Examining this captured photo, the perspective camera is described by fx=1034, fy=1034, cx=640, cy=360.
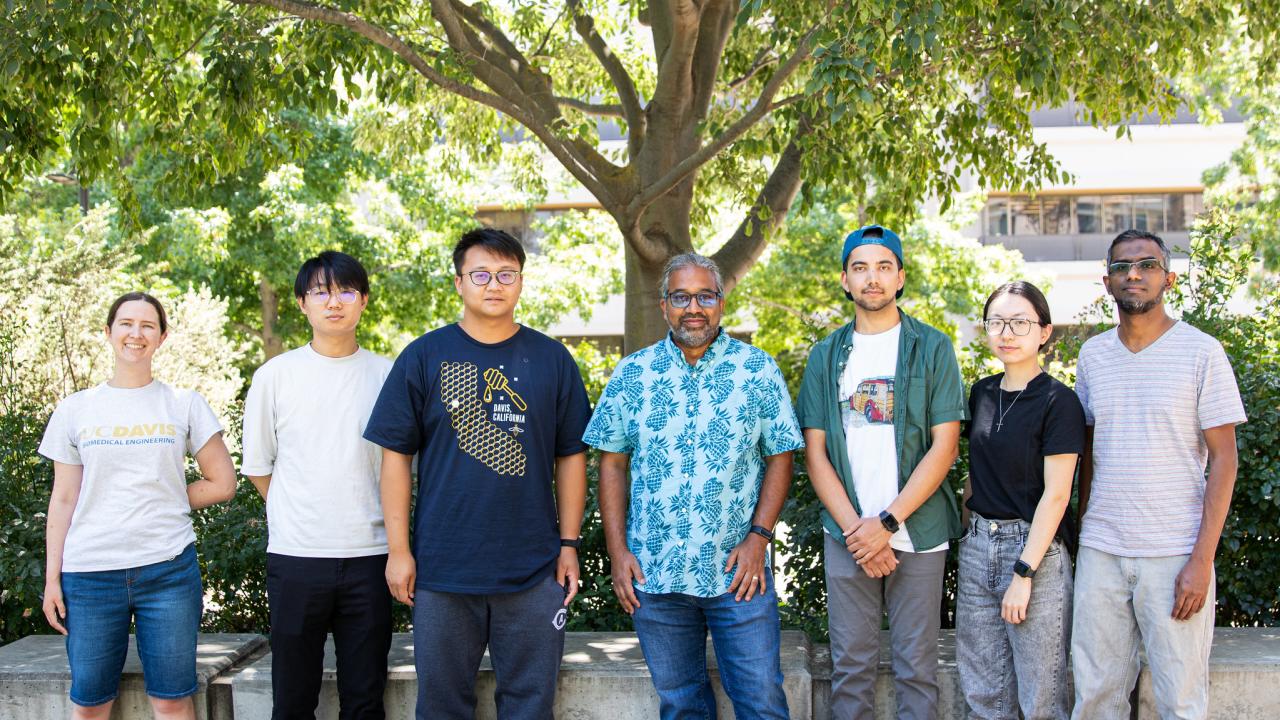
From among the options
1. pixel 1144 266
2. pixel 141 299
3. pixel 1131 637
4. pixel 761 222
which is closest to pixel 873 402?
pixel 1144 266

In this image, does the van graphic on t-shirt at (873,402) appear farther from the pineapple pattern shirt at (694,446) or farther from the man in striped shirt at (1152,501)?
the man in striped shirt at (1152,501)

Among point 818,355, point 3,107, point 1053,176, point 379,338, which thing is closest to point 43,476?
point 3,107

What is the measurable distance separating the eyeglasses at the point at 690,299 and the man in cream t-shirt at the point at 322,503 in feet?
3.82

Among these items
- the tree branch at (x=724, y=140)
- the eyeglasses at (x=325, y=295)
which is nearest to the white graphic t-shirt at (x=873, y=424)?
the eyeglasses at (x=325, y=295)

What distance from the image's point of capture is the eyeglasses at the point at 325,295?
383 cm

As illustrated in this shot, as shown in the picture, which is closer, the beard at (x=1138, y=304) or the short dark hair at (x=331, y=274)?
the beard at (x=1138, y=304)

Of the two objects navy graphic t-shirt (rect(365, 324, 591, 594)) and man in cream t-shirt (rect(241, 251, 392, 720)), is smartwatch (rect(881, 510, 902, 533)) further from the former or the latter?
man in cream t-shirt (rect(241, 251, 392, 720))

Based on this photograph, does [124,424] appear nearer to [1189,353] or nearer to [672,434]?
[672,434]

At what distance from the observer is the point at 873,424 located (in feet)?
12.3

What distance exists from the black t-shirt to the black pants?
7.33 feet

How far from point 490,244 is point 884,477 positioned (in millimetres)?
1649

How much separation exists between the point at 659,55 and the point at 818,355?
4.33m

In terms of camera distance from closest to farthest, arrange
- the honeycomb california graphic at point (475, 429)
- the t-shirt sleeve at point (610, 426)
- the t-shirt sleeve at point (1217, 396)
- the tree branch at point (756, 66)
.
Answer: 1. the t-shirt sleeve at point (1217, 396)
2. the honeycomb california graphic at point (475, 429)
3. the t-shirt sleeve at point (610, 426)
4. the tree branch at point (756, 66)

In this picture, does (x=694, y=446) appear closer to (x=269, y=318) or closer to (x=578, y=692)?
(x=578, y=692)
